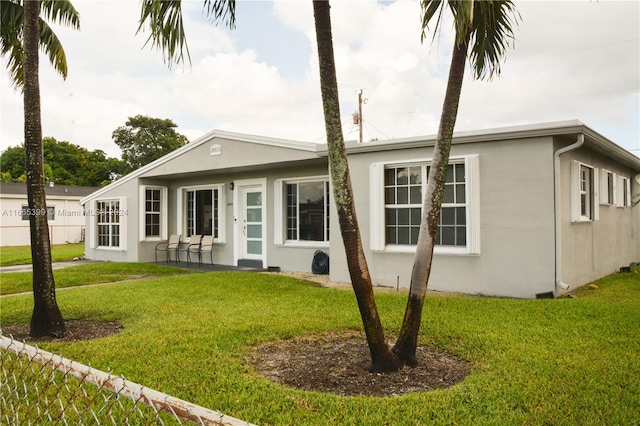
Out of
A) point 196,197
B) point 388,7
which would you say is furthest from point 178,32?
point 196,197

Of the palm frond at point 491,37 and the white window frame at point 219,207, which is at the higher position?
the palm frond at point 491,37

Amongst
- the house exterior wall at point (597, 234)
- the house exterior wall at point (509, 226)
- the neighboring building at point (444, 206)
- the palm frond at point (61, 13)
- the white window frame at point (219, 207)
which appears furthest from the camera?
the white window frame at point (219, 207)

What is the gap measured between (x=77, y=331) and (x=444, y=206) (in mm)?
6236

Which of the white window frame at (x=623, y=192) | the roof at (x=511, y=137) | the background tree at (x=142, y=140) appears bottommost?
the white window frame at (x=623, y=192)

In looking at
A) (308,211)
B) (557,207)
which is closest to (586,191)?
(557,207)

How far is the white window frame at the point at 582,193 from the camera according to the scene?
8.50 meters

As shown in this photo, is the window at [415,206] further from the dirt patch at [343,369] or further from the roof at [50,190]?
the roof at [50,190]

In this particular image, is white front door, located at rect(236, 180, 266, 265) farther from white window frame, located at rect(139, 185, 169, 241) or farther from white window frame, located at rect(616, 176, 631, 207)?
white window frame, located at rect(616, 176, 631, 207)

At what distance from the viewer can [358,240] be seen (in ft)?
13.2

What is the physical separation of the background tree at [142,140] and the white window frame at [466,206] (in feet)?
108

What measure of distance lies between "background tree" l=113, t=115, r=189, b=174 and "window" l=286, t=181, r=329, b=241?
2946 cm

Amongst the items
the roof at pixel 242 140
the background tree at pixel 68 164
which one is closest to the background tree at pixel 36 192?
the roof at pixel 242 140

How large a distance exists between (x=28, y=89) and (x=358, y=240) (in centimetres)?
451

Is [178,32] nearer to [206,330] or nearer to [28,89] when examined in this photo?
[28,89]
